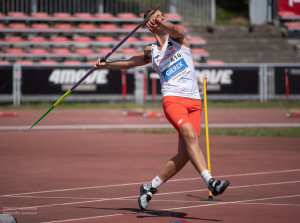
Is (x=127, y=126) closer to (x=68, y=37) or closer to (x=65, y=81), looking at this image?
(x=65, y=81)

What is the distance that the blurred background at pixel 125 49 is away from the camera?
28359 mm

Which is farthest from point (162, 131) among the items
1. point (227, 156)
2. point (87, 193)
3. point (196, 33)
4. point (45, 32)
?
point (196, 33)

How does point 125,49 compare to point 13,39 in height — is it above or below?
below

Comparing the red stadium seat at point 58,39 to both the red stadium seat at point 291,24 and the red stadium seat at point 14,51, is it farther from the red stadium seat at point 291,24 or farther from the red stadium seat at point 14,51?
the red stadium seat at point 291,24

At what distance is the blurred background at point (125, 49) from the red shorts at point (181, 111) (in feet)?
49.7

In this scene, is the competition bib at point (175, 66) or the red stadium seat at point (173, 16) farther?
the red stadium seat at point (173, 16)

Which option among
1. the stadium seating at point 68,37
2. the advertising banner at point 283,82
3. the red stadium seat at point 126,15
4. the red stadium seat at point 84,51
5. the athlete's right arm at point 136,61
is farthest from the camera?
the red stadium seat at point 126,15

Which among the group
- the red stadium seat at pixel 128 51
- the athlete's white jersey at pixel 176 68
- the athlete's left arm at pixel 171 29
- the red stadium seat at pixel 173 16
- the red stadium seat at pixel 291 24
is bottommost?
the athlete's white jersey at pixel 176 68

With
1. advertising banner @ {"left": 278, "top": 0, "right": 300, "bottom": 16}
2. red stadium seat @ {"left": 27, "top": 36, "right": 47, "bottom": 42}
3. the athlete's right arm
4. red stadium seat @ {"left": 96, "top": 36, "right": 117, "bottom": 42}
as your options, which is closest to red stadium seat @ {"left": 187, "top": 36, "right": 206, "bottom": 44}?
red stadium seat @ {"left": 96, "top": 36, "right": 117, "bottom": 42}

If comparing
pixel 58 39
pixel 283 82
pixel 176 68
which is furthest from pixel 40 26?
pixel 176 68

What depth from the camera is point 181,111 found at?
300 inches

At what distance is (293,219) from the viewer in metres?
6.96

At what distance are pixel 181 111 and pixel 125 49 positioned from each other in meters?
Result: 25.4

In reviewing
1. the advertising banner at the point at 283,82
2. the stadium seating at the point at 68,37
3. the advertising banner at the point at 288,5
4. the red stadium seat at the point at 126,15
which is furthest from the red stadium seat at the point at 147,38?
the advertising banner at the point at 283,82
